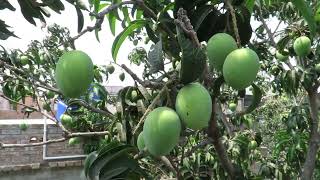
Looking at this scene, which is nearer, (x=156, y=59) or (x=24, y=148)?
(x=156, y=59)

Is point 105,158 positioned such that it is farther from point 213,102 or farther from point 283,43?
point 283,43

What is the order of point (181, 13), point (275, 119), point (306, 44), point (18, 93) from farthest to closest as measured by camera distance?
1. point (275, 119)
2. point (18, 93)
3. point (306, 44)
4. point (181, 13)

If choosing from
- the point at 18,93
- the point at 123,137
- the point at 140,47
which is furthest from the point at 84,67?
the point at 140,47

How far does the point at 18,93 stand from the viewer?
312 centimetres

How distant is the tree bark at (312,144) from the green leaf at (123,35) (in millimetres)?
1362

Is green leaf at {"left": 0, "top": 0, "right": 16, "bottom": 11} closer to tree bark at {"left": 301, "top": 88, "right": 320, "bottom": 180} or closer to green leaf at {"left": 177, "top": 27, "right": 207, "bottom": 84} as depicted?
green leaf at {"left": 177, "top": 27, "right": 207, "bottom": 84}

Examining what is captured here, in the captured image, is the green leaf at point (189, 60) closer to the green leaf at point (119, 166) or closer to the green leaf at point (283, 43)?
the green leaf at point (119, 166)

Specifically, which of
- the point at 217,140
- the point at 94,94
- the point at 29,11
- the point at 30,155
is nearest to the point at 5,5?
the point at 29,11

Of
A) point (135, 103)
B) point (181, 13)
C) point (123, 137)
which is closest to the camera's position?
point (181, 13)

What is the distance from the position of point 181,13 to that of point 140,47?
3934 mm

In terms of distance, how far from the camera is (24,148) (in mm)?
6395

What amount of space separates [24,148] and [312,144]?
4955 millimetres

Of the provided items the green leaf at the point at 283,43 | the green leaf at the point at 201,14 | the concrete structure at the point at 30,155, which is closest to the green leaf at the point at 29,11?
the green leaf at the point at 201,14

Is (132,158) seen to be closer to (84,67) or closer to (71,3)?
(84,67)
